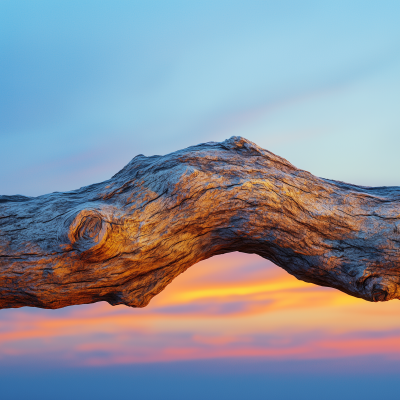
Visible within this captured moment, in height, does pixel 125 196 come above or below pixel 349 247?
above

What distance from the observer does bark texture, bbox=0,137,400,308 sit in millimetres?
4617

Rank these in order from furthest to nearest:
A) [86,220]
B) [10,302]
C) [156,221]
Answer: [10,302] → [156,221] → [86,220]

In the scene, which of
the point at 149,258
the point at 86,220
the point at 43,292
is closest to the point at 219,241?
the point at 149,258

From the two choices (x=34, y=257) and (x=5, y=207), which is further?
(x=5, y=207)

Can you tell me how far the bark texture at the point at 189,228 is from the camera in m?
4.62

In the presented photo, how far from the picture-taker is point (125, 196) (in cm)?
482

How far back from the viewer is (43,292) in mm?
4715

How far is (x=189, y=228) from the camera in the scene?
15.7 ft

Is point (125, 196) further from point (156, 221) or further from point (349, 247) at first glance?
point (349, 247)

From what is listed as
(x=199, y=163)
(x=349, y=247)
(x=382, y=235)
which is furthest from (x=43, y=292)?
(x=382, y=235)

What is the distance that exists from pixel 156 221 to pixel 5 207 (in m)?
1.82

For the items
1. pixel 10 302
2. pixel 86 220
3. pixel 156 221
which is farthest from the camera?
pixel 10 302

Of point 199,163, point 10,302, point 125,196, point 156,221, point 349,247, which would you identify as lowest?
point 10,302

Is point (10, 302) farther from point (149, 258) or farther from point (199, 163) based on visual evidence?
point (199, 163)
